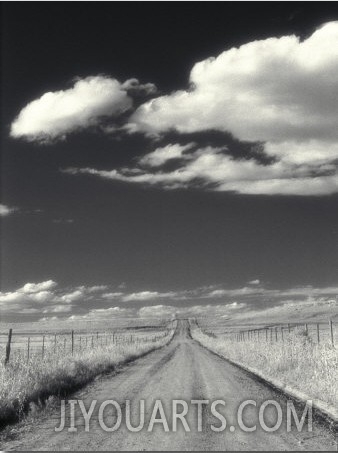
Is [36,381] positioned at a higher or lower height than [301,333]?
higher

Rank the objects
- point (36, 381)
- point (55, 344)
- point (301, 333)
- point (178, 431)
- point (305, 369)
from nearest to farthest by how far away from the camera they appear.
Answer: point (178, 431) < point (36, 381) < point (305, 369) < point (55, 344) < point (301, 333)

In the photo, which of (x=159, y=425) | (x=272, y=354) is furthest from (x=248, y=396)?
(x=272, y=354)

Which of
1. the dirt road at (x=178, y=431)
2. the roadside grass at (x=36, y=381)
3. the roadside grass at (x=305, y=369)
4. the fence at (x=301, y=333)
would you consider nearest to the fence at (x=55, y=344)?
the roadside grass at (x=36, y=381)

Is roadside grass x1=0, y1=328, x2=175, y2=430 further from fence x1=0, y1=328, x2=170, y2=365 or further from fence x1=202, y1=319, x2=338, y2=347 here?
fence x1=202, y1=319, x2=338, y2=347

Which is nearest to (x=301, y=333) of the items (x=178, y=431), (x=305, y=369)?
(x=305, y=369)

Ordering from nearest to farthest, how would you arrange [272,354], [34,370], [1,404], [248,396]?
[1,404]
[248,396]
[34,370]
[272,354]

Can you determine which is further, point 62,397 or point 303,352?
point 303,352

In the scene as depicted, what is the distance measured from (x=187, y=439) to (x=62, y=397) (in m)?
6.47

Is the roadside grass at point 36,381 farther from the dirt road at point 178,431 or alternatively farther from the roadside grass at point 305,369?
the roadside grass at point 305,369

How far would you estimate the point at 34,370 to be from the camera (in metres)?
14.9

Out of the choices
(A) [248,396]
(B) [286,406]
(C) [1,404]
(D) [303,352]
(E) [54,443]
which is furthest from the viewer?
(D) [303,352]

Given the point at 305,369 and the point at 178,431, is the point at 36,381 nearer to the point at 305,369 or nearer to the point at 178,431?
the point at 178,431

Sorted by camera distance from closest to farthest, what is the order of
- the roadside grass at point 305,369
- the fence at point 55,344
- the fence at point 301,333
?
the roadside grass at point 305,369
the fence at point 55,344
the fence at point 301,333

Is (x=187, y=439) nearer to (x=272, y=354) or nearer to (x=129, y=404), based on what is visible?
(x=129, y=404)
